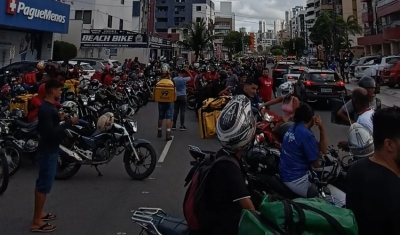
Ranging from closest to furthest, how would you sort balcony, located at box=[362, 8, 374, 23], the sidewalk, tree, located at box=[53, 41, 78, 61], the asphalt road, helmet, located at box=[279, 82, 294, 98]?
the asphalt road → helmet, located at box=[279, 82, 294, 98] → the sidewalk → tree, located at box=[53, 41, 78, 61] → balcony, located at box=[362, 8, 374, 23]

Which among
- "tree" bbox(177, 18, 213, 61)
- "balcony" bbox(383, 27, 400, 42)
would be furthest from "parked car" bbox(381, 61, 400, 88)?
"tree" bbox(177, 18, 213, 61)

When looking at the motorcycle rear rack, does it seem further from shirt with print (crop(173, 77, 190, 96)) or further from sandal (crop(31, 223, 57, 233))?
shirt with print (crop(173, 77, 190, 96))

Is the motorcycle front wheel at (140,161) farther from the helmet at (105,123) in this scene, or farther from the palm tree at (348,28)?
the palm tree at (348,28)

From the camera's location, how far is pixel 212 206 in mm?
2691

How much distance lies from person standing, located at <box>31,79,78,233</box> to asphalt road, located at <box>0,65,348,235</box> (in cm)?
24

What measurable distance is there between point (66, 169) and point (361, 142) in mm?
5336

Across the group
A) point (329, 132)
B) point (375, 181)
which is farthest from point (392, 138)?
point (329, 132)

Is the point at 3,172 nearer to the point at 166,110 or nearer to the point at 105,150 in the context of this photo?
the point at 105,150

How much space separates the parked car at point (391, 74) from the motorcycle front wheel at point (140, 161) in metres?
20.0

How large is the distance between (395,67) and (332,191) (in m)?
22.1

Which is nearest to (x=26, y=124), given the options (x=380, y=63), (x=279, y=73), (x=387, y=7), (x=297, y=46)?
(x=279, y=73)

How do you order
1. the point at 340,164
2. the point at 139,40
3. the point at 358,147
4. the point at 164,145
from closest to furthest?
the point at 358,147, the point at 340,164, the point at 164,145, the point at 139,40

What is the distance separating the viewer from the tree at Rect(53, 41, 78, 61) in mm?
32125

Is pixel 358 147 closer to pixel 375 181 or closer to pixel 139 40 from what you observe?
pixel 375 181
